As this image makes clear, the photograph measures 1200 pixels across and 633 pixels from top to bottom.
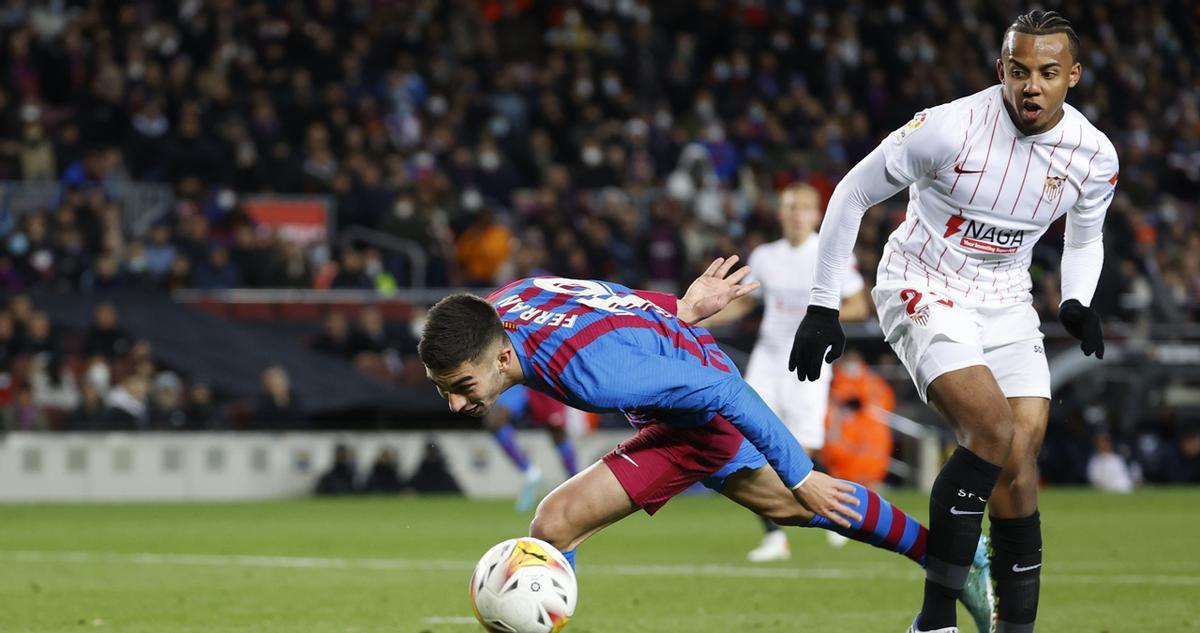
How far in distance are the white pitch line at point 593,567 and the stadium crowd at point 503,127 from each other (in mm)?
5973

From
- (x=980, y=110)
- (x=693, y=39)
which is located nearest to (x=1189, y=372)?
(x=693, y=39)

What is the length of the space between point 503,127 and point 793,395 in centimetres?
1227

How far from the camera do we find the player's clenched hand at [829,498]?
19.1 feet

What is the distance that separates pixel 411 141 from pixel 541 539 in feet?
54.6

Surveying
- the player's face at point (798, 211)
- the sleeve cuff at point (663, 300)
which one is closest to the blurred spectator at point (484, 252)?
the player's face at point (798, 211)

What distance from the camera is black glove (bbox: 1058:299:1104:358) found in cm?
A: 639

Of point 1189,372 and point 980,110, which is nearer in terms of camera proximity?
point 980,110

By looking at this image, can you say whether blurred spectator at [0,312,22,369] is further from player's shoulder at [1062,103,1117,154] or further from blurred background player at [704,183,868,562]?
player's shoulder at [1062,103,1117,154]

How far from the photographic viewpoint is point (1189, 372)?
67.7 ft

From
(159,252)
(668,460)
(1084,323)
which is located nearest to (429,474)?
(159,252)

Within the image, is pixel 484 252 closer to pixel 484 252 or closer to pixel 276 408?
pixel 484 252

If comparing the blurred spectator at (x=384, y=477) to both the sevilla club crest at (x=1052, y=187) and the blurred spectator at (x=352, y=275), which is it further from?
the sevilla club crest at (x=1052, y=187)

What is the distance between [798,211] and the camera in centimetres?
1122

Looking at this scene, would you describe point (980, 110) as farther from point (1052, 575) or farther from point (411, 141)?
point (411, 141)
